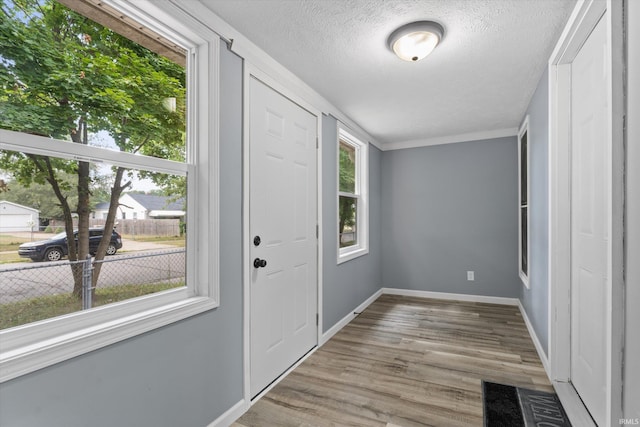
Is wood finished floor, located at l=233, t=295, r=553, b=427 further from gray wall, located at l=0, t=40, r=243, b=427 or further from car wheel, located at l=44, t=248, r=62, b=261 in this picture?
car wheel, located at l=44, t=248, r=62, b=261

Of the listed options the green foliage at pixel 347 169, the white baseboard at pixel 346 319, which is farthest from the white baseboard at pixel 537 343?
the green foliage at pixel 347 169

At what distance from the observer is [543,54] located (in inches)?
86.0

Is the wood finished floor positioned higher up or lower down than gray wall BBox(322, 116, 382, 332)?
lower down

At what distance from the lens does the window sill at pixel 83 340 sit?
102 centimetres

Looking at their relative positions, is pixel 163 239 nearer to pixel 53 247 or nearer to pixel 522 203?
pixel 53 247

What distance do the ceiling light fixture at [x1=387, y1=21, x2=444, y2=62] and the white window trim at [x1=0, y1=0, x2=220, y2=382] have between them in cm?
105

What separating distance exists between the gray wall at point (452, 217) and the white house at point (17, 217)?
13.7ft

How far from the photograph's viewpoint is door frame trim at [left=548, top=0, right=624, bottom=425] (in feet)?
3.96

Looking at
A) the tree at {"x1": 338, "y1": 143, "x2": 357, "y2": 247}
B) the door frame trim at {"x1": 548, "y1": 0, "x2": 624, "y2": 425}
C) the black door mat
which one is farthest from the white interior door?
the tree at {"x1": 338, "y1": 143, "x2": 357, "y2": 247}

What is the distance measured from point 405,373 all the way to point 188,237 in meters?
1.86

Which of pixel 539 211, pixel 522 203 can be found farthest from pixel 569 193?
pixel 522 203

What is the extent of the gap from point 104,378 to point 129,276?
42cm

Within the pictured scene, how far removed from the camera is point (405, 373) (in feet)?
7.93

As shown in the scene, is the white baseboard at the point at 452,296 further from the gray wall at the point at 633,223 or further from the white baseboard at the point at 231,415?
the gray wall at the point at 633,223
